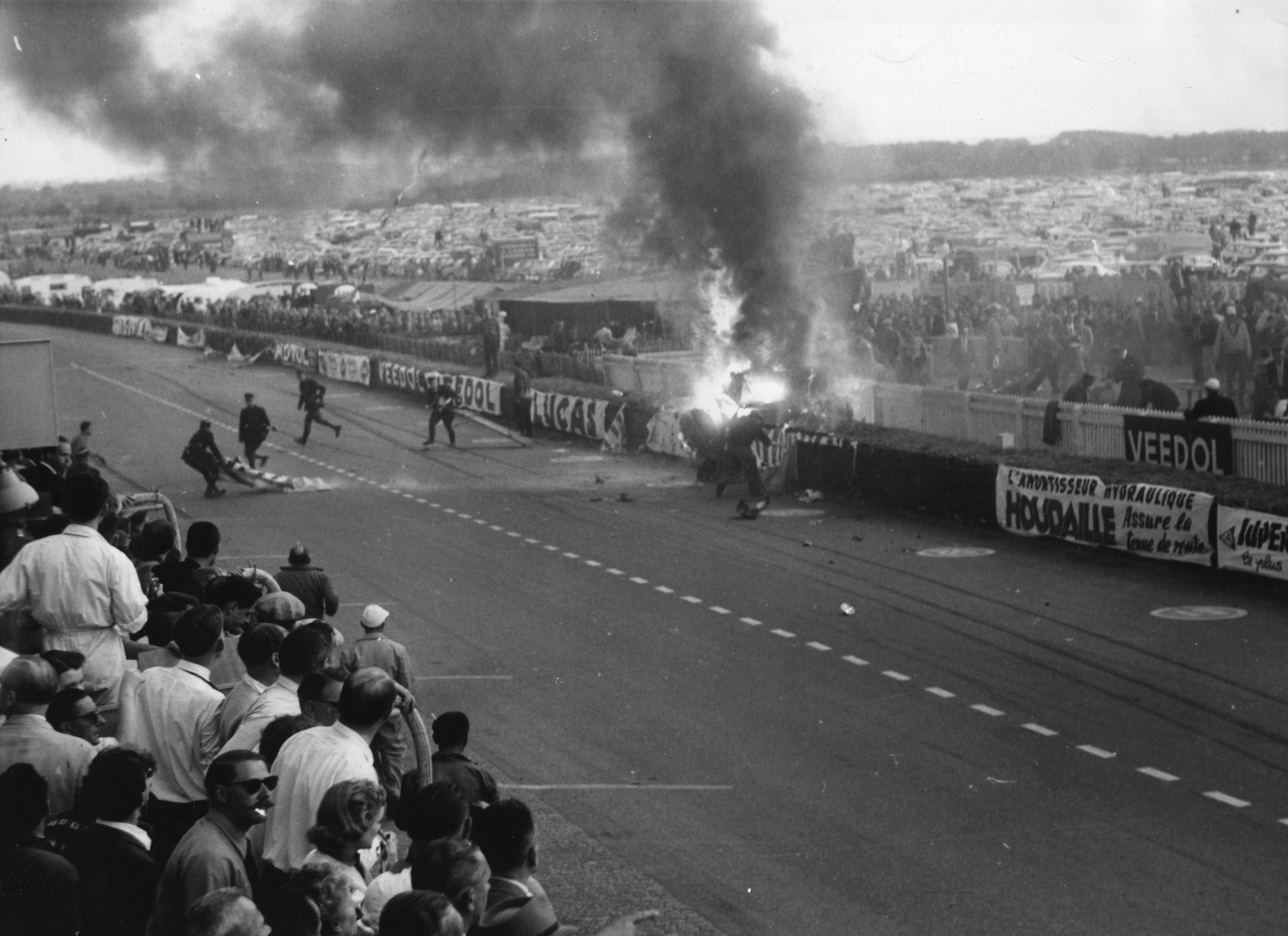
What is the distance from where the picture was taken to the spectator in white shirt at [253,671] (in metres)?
7.20

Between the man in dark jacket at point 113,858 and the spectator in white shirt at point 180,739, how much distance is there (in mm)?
1331

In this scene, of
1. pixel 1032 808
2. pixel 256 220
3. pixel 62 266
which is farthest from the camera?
pixel 256 220

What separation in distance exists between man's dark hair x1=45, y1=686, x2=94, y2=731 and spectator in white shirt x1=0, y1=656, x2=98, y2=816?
23mm

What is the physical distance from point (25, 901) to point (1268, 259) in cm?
5154

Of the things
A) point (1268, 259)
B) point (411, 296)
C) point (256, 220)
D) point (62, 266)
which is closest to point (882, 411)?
point (1268, 259)

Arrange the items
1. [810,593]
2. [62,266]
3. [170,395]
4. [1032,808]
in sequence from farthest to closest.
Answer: [62,266]
[170,395]
[810,593]
[1032,808]

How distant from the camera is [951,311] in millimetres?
38969

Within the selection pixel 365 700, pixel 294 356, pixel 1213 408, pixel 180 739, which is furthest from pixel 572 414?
pixel 365 700

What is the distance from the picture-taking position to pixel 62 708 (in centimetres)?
666

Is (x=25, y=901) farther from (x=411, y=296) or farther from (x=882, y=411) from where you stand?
(x=411, y=296)

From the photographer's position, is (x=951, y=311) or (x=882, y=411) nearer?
(x=882, y=411)

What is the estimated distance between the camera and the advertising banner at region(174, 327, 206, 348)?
61.5m

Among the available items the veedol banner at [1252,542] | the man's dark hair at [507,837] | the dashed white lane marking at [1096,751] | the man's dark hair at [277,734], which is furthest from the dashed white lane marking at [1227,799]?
the veedol banner at [1252,542]

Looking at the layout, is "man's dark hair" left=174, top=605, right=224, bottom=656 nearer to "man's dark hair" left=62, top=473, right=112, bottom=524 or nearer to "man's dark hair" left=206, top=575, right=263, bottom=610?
"man's dark hair" left=62, top=473, right=112, bottom=524
